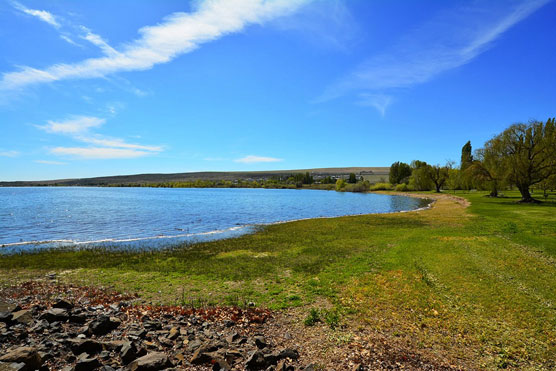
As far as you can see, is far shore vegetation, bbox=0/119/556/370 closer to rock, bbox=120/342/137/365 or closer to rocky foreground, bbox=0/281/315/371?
rocky foreground, bbox=0/281/315/371

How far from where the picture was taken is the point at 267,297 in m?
11.9

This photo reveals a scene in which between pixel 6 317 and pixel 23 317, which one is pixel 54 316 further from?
pixel 6 317

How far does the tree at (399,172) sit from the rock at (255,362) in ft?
531

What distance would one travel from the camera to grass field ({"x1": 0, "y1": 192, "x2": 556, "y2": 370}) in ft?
27.6

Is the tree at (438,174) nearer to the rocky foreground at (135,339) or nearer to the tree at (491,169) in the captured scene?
the tree at (491,169)

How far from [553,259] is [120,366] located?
21.5m

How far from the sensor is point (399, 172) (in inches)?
6097

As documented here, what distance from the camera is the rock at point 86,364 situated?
6363mm

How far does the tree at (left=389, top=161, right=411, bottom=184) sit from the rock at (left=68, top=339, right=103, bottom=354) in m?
163

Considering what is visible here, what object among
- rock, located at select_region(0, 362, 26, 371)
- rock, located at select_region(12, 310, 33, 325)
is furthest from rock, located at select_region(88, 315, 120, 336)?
rock, located at select_region(0, 362, 26, 371)

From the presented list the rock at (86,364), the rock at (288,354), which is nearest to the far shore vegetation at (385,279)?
the rock at (288,354)

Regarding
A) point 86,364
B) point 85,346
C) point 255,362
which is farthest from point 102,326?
point 255,362

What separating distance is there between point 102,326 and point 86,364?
2010 mm

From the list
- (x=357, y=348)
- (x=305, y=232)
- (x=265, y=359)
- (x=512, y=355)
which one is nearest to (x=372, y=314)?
(x=357, y=348)
